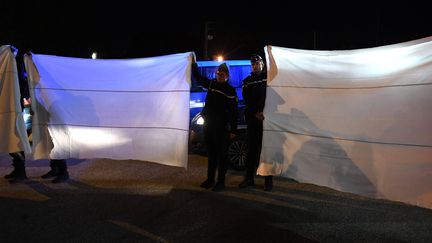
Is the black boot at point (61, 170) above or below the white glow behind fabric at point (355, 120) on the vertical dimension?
below

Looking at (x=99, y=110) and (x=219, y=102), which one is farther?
(x=99, y=110)

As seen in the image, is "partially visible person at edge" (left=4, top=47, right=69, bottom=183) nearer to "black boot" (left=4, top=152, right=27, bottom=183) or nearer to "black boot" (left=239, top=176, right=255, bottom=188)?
"black boot" (left=4, top=152, right=27, bottom=183)

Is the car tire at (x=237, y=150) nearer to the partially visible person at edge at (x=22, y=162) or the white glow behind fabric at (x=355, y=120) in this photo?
the white glow behind fabric at (x=355, y=120)

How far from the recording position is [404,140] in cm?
523

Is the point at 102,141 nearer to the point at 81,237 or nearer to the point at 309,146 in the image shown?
the point at 81,237

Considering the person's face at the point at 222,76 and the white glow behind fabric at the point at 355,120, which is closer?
the white glow behind fabric at the point at 355,120

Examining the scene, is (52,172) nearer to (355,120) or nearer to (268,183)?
(268,183)

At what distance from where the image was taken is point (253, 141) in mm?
7004

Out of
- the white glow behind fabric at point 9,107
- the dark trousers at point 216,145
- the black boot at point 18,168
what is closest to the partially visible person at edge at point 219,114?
the dark trousers at point 216,145

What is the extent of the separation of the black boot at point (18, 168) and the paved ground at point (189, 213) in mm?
152

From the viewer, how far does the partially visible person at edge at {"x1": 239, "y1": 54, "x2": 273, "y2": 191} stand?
22.3 feet

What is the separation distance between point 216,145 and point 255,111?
75 centimetres

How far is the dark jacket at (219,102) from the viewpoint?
6824 millimetres

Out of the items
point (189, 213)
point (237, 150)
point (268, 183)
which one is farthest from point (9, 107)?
point (268, 183)
